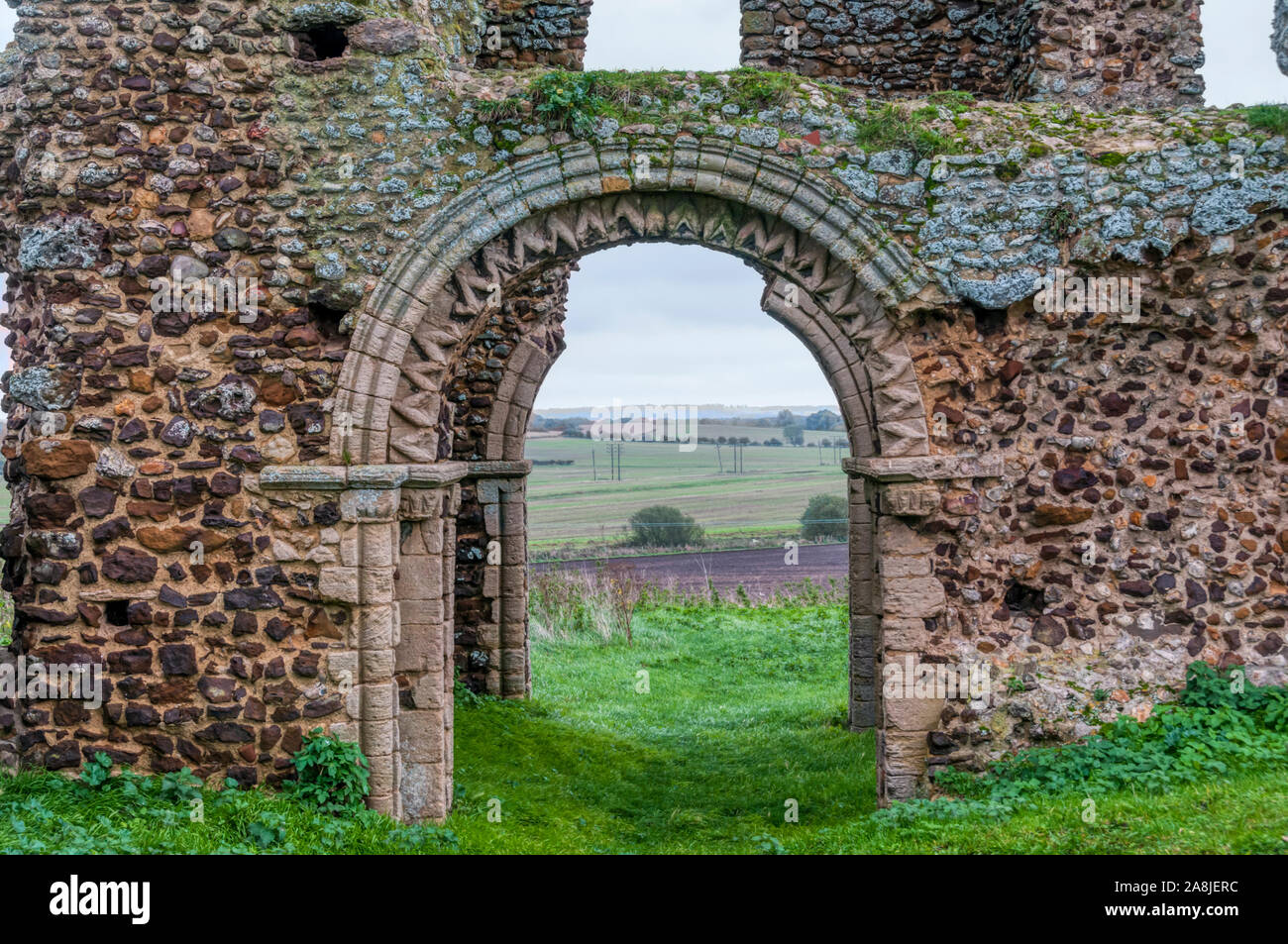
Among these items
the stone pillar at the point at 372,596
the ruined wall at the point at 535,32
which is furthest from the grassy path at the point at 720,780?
the ruined wall at the point at 535,32

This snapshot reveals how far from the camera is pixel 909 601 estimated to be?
6.59m

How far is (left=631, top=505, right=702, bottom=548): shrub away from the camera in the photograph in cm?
3119

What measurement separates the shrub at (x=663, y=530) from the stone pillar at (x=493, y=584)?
19644 mm

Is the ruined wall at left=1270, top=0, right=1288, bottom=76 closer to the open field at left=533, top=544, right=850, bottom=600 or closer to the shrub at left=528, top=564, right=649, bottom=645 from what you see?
the shrub at left=528, top=564, right=649, bottom=645

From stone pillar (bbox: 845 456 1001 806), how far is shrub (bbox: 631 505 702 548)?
2410cm

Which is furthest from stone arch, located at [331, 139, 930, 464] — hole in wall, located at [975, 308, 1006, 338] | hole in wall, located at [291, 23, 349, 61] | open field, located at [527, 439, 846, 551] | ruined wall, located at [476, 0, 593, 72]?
open field, located at [527, 439, 846, 551]

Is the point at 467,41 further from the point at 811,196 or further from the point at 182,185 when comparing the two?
the point at 811,196

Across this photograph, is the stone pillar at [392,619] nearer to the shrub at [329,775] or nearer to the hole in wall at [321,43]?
the shrub at [329,775]

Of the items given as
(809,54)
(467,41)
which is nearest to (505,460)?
(467,41)

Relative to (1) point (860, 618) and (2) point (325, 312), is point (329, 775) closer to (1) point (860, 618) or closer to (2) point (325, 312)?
(2) point (325, 312)

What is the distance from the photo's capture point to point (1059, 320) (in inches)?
261

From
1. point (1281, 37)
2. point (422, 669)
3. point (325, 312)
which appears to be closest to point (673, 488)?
point (1281, 37)

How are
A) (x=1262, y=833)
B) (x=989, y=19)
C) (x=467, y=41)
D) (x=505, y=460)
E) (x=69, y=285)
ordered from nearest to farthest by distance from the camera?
(x=1262, y=833) → (x=69, y=285) → (x=467, y=41) → (x=989, y=19) → (x=505, y=460)

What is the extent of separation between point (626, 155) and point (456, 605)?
6073mm
